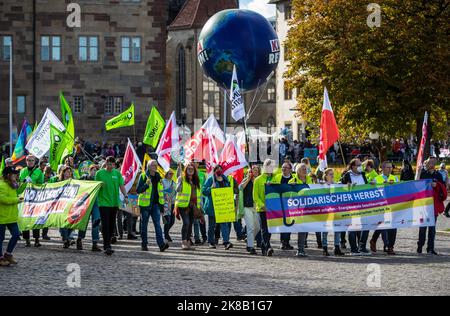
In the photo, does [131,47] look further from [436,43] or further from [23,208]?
[23,208]

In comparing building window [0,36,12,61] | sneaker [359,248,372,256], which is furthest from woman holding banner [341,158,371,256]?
building window [0,36,12,61]

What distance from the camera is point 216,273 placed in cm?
1794

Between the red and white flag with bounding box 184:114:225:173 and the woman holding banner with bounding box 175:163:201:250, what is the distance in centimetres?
190

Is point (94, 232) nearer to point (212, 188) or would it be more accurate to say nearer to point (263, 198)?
point (212, 188)

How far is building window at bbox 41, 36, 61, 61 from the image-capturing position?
63688 millimetres

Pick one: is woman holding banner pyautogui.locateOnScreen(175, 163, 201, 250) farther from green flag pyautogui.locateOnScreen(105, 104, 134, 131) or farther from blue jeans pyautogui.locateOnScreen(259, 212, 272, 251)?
green flag pyautogui.locateOnScreen(105, 104, 134, 131)

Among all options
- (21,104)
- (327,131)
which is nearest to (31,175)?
(327,131)

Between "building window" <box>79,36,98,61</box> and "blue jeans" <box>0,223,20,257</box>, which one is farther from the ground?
"building window" <box>79,36,98,61</box>

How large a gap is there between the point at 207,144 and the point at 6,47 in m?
39.0

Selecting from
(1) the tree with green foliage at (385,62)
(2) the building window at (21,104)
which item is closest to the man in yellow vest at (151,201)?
(1) the tree with green foliage at (385,62)

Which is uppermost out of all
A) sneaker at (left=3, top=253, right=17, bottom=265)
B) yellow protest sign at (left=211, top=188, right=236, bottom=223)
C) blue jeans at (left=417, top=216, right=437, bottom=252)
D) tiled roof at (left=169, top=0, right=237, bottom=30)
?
tiled roof at (left=169, top=0, right=237, bottom=30)

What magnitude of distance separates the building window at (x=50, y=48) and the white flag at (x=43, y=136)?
117 feet

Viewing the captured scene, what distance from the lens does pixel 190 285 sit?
16.2 metres
